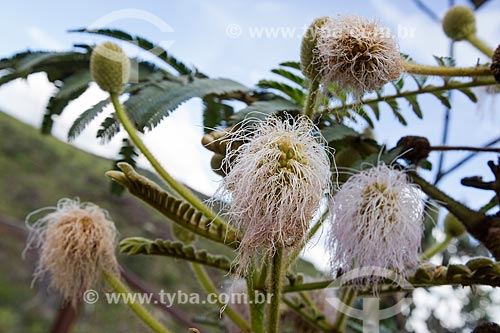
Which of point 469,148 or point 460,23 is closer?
point 469,148

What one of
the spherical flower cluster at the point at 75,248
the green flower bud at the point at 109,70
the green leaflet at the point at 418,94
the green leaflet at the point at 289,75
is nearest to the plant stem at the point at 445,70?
the green leaflet at the point at 418,94

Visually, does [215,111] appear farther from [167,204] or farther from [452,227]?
[452,227]

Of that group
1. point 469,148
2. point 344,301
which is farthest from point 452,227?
point 344,301

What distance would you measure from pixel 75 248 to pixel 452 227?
82cm

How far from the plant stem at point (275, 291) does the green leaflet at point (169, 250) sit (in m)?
0.26

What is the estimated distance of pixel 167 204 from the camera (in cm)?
101

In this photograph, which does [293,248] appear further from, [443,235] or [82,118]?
[443,235]

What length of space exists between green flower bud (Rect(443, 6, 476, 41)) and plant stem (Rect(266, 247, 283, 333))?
3.25 feet

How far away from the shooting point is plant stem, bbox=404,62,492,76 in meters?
1.02

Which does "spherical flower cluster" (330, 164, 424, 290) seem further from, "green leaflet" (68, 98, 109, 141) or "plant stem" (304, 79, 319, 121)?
"green leaflet" (68, 98, 109, 141)

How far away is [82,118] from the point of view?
123 centimetres

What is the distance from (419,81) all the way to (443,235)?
0.39 metres

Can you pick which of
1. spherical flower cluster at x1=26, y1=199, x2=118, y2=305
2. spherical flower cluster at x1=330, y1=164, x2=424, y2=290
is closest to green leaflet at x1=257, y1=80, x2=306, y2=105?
spherical flower cluster at x1=330, y1=164, x2=424, y2=290

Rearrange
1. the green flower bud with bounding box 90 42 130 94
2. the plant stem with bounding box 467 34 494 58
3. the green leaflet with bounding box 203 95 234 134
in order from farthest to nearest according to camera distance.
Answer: the plant stem with bounding box 467 34 494 58 → the green leaflet with bounding box 203 95 234 134 → the green flower bud with bounding box 90 42 130 94
